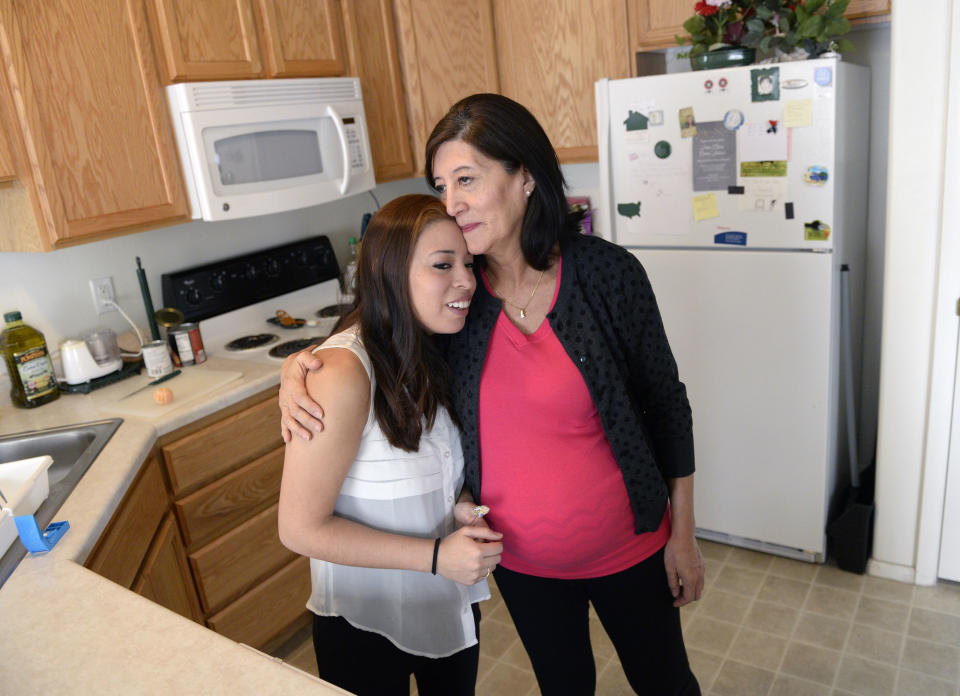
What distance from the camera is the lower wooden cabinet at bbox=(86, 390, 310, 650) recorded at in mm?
1795

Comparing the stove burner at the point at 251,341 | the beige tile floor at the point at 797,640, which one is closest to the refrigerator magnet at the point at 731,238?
the beige tile floor at the point at 797,640

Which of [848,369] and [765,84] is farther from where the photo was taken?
[848,369]

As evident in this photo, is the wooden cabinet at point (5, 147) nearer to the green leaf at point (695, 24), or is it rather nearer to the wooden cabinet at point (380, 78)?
the wooden cabinet at point (380, 78)

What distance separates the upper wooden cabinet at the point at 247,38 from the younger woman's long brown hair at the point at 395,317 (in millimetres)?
1344

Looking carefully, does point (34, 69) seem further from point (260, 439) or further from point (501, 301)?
point (501, 301)

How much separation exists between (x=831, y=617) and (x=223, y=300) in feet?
7.04

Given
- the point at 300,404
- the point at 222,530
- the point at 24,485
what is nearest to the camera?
the point at 300,404

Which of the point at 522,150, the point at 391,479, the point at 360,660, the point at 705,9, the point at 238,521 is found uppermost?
the point at 705,9

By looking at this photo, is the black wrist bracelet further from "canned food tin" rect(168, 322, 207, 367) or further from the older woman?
"canned food tin" rect(168, 322, 207, 367)

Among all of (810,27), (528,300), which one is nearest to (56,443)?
(528,300)

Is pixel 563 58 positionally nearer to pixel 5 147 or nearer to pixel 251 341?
pixel 251 341

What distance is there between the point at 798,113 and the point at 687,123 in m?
0.31

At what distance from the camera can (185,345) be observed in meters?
2.35

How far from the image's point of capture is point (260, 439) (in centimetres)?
215
